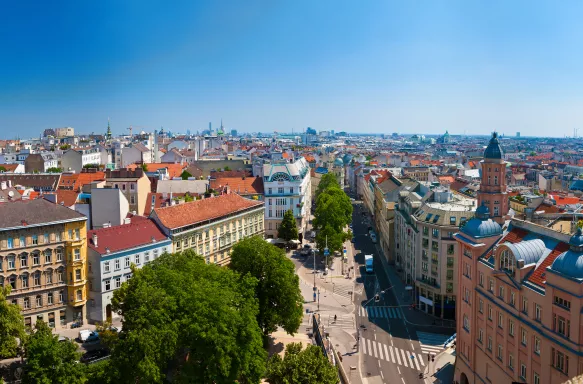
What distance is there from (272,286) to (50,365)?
2926 centimetres

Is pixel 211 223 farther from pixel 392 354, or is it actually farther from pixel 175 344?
pixel 175 344

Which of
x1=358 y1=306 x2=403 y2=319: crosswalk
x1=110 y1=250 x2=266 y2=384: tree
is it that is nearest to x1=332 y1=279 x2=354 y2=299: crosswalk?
x1=358 y1=306 x2=403 y2=319: crosswalk

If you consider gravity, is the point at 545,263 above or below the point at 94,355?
above

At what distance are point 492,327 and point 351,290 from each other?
136 ft

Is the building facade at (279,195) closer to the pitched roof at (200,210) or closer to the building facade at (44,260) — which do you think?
the pitched roof at (200,210)

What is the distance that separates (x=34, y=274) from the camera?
67.2 meters

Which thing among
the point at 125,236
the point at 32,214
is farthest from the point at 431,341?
the point at 32,214

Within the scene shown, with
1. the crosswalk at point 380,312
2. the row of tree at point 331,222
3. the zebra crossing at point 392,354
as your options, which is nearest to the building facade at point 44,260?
the zebra crossing at point 392,354

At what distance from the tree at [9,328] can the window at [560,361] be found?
5141 cm

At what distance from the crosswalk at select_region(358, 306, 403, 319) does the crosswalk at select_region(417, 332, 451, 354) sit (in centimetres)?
712

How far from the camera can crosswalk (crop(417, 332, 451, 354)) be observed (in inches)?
2786

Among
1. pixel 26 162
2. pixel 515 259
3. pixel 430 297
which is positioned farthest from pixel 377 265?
pixel 26 162

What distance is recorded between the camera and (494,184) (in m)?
66.7

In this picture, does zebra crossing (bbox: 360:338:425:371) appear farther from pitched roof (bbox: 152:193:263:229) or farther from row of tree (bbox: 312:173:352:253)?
row of tree (bbox: 312:173:352:253)
